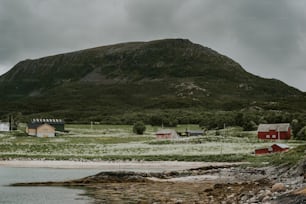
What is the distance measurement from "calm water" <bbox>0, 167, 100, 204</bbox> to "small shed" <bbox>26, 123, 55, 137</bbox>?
6017cm

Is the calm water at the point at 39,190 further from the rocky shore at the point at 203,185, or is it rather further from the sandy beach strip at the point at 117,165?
the sandy beach strip at the point at 117,165

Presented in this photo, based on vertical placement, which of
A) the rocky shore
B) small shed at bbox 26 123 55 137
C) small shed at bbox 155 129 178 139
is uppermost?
small shed at bbox 26 123 55 137

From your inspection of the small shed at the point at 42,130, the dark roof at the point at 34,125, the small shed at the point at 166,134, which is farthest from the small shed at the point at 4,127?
the small shed at the point at 166,134

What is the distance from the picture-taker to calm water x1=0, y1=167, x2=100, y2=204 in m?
31.8

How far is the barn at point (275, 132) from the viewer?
92.2 m

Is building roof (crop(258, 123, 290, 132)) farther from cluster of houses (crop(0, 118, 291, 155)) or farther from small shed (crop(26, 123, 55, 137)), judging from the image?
small shed (crop(26, 123, 55, 137))

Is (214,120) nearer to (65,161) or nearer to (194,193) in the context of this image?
(65,161)

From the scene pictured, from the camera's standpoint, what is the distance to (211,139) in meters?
86.4

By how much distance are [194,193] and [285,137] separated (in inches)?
2486

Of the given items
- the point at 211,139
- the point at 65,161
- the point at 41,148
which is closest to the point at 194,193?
the point at 65,161

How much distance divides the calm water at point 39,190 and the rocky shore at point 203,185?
1.48 meters

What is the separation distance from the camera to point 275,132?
92.7 metres

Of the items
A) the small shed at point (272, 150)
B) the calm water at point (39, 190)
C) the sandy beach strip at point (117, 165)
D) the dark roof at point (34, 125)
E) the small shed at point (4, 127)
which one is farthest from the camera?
the small shed at point (4, 127)

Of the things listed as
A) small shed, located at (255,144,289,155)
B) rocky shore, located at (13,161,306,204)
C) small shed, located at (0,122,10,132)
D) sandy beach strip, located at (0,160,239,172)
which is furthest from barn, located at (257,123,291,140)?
small shed, located at (0,122,10,132)
